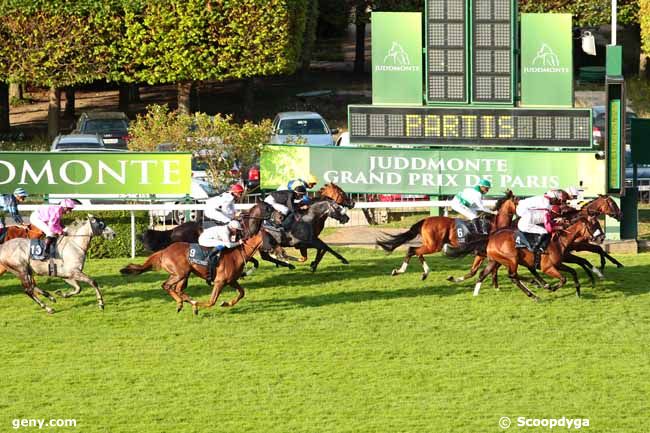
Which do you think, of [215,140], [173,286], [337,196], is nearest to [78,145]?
[215,140]

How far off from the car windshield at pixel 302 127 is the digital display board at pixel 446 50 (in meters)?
9.81

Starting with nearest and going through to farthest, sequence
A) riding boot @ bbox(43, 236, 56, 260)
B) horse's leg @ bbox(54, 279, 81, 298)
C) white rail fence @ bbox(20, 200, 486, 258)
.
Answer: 1. riding boot @ bbox(43, 236, 56, 260)
2. horse's leg @ bbox(54, 279, 81, 298)
3. white rail fence @ bbox(20, 200, 486, 258)

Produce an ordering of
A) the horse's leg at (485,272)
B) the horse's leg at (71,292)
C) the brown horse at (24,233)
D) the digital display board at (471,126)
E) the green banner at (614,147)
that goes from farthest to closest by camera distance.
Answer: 1. the digital display board at (471,126)
2. the green banner at (614,147)
3. the brown horse at (24,233)
4. the horse's leg at (485,272)
5. the horse's leg at (71,292)

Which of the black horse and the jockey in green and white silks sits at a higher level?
the jockey in green and white silks

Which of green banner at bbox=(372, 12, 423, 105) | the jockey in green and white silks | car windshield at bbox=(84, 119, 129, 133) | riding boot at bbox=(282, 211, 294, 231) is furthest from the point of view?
car windshield at bbox=(84, 119, 129, 133)

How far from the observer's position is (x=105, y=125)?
35.2 m

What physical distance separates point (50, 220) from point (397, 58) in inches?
286

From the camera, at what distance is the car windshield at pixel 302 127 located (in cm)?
3297

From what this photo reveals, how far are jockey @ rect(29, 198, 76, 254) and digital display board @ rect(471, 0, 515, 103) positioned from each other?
749 cm

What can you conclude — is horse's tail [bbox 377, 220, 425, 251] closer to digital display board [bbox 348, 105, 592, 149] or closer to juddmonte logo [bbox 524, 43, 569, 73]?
digital display board [bbox 348, 105, 592, 149]

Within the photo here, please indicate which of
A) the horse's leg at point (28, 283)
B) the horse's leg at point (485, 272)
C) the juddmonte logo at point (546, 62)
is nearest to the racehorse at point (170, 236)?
the horse's leg at point (28, 283)

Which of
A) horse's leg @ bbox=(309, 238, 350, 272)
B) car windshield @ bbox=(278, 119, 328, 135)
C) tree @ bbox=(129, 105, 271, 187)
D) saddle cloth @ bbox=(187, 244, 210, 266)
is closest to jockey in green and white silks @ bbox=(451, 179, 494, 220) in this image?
horse's leg @ bbox=(309, 238, 350, 272)

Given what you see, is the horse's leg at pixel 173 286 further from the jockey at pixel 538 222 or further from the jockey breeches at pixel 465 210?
the jockey at pixel 538 222

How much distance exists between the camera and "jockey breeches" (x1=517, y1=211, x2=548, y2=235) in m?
18.7
